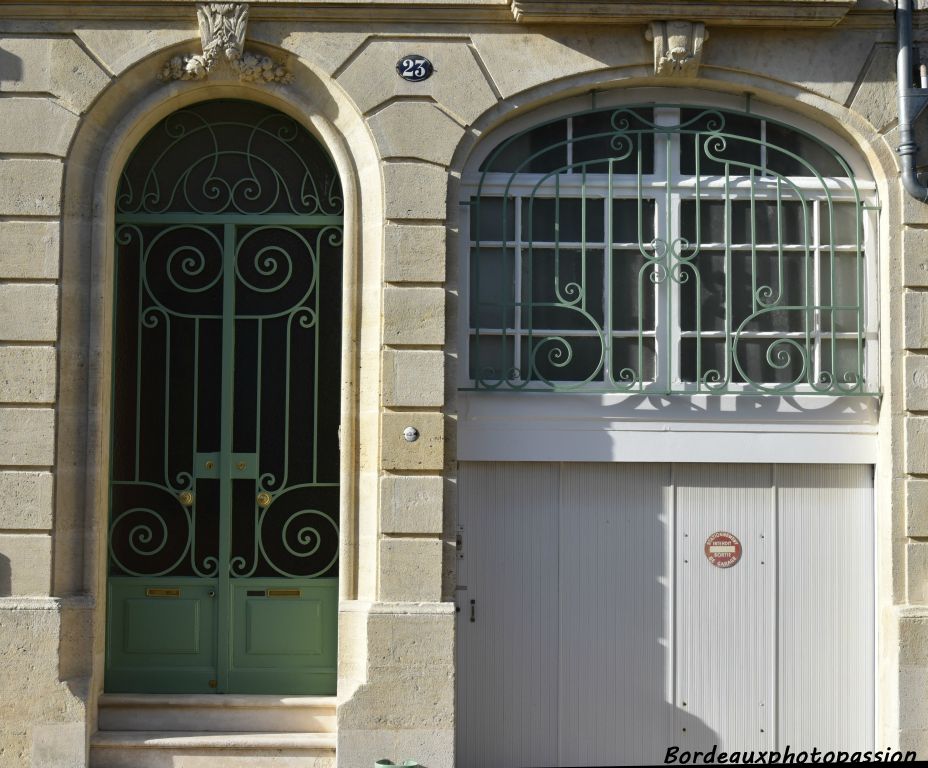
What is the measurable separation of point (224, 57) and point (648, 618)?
4.63 meters

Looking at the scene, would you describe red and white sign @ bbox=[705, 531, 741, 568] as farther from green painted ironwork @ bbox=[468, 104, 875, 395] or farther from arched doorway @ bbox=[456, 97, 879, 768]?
green painted ironwork @ bbox=[468, 104, 875, 395]

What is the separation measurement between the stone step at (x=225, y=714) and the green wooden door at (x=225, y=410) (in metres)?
0.16

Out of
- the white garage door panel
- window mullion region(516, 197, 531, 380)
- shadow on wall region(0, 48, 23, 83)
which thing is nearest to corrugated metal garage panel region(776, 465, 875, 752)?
the white garage door panel

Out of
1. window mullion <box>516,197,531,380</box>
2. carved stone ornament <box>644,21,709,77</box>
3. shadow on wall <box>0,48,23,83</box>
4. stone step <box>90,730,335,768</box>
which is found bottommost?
stone step <box>90,730,335,768</box>

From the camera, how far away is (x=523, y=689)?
784 centimetres

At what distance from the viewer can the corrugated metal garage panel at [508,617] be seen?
7820 mm

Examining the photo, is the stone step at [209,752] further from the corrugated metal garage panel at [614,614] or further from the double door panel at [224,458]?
the corrugated metal garage panel at [614,614]

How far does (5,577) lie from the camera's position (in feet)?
24.3

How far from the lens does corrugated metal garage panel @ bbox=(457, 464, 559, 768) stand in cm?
782

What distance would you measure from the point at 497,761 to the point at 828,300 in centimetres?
381

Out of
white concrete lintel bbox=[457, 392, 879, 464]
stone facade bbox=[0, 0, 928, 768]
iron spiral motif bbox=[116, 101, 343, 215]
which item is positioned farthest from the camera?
iron spiral motif bbox=[116, 101, 343, 215]

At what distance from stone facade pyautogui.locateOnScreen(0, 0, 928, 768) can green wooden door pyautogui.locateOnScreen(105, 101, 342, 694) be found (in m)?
0.25

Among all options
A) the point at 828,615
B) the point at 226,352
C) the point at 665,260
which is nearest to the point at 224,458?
the point at 226,352

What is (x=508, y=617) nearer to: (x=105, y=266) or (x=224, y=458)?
(x=224, y=458)
